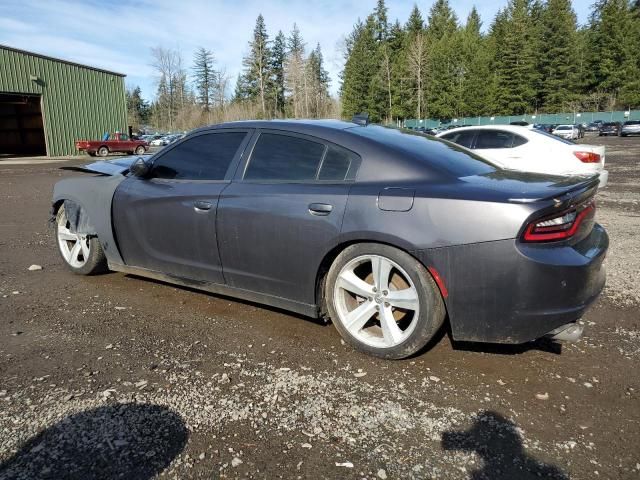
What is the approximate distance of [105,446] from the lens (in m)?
2.09

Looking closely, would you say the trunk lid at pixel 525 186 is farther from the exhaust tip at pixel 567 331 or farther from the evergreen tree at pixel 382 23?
the evergreen tree at pixel 382 23

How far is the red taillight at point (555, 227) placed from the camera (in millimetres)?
2445

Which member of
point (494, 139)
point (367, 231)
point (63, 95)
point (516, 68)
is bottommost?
point (367, 231)

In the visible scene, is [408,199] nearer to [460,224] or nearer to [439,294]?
[460,224]

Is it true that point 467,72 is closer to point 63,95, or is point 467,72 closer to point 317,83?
point 317,83

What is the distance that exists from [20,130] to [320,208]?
43888mm

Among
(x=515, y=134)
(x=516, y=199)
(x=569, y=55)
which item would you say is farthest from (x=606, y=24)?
(x=516, y=199)

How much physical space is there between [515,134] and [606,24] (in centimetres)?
7658

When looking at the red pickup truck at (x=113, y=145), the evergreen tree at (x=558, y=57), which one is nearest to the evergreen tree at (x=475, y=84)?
the evergreen tree at (x=558, y=57)

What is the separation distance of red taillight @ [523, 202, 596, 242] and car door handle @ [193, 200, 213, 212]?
7.09ft

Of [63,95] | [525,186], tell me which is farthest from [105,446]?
[63,95]

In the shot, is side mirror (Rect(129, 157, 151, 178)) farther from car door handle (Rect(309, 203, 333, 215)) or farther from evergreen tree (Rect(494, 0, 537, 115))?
evergreen tree (Rect(494, 0, 537, 115))

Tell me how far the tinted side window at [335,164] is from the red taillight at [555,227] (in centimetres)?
117

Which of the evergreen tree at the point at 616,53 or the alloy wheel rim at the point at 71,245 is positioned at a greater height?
the evergreen tree at the point at 616,53
